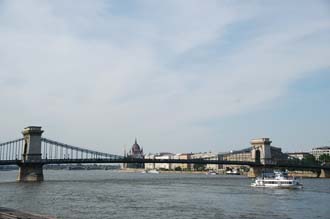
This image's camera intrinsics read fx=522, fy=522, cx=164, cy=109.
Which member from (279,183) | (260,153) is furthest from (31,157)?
(260,153)

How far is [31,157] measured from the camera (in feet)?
274

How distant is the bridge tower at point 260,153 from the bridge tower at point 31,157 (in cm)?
5213

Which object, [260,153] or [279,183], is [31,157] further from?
[260,153]

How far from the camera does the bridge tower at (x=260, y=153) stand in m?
118

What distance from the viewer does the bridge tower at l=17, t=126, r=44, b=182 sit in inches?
3214

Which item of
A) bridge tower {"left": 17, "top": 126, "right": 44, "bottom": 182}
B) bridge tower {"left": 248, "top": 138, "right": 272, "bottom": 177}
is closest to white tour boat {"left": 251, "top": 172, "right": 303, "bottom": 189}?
Result: bridge tower {"left": 17, "top": 126, "right": 44, "bottom": 182}

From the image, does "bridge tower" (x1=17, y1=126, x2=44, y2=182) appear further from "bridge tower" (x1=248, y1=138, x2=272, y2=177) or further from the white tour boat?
"bridge tower" (x1=248, y1=138, x2=272, y2=177)

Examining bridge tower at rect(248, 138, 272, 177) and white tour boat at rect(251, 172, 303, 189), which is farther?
bridge tower at rect(248, 138, 272, 177)

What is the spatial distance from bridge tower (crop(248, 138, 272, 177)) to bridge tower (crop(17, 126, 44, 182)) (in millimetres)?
52134

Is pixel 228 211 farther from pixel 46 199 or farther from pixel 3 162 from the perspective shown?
pixel 3 162

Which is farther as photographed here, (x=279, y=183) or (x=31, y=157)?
(x=31, y=157)

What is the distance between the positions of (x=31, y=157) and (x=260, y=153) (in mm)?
60226

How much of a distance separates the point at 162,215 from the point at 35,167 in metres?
54.2

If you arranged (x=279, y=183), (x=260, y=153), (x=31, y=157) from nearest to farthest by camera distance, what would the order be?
(x=279, y=183) → (x=31, y=157) → (x=260, y=153)
